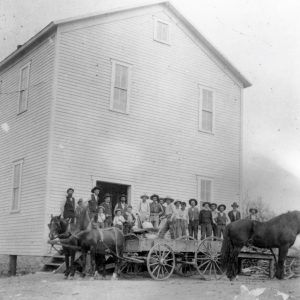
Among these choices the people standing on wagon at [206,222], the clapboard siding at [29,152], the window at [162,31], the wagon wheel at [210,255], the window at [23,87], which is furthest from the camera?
the window at [162,31]

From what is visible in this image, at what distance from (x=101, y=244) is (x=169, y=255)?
2.01 metres

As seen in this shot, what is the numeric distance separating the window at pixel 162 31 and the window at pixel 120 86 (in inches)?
83.4

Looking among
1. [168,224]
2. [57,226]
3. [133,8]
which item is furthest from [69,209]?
[133,8]

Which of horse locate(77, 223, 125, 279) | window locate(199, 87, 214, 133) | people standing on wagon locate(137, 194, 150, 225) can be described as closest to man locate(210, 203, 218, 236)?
people standing on wagon locate(137, 194, 150, 225)

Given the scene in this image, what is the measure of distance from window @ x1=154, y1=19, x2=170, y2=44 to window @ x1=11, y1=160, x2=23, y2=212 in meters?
7.27

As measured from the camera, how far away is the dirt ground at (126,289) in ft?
34.1

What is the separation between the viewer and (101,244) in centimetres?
1365

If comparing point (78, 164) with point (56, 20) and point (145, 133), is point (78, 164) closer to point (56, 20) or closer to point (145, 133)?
point (145, 133)

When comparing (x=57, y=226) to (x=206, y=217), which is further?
(x=206, y=217)

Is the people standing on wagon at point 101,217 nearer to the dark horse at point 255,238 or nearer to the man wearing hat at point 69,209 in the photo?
the man wearing hat at point 69,209

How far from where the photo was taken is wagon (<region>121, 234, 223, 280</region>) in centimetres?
1377

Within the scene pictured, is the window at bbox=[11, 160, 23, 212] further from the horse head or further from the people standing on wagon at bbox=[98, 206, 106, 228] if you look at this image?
the horse head

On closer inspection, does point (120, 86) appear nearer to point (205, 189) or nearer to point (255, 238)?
point (205, 189)

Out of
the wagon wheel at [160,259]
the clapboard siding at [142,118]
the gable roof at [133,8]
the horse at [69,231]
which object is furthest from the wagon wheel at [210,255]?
the gable roof at [133,8]
